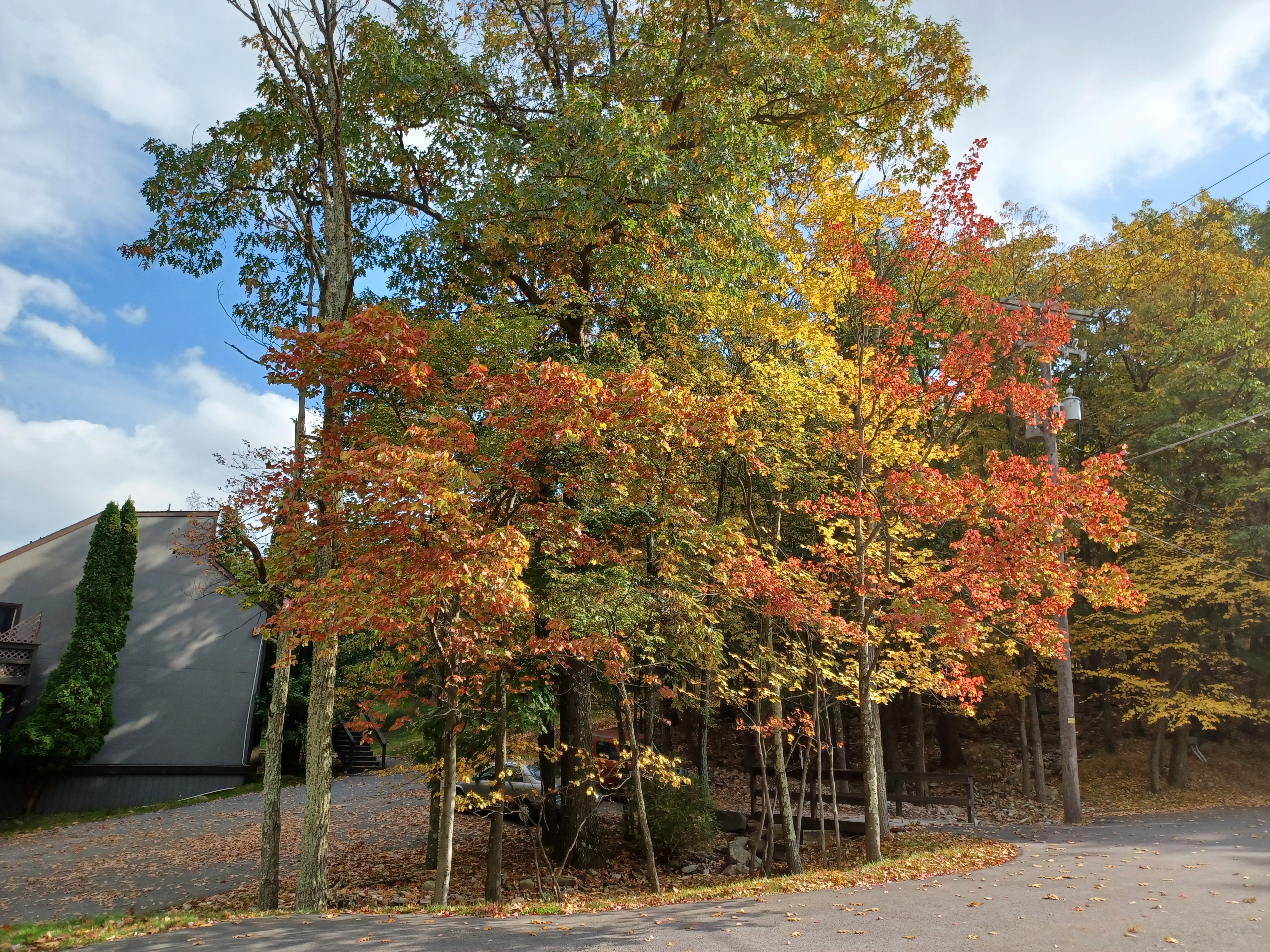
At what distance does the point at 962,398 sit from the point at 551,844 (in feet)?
30.9

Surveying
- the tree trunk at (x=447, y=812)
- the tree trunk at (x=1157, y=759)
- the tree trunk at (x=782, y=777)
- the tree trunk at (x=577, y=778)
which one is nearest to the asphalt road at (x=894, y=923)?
the tree trunk at (x=447, y=812)

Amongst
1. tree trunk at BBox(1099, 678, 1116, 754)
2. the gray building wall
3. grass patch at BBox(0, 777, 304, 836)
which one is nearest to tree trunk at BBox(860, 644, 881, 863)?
tree trunk at BBox(1099, 678, 1116, 754)

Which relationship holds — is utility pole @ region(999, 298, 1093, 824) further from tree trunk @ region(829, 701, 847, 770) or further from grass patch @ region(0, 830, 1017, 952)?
tree trunk @ region(829, 701, 847, 770)

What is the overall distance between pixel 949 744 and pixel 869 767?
1410 cm

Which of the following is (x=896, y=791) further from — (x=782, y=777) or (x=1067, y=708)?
(x=782, y=777)

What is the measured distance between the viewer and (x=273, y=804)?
9336 mm

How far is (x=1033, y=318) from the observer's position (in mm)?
10609

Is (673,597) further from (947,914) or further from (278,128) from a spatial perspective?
(278,128)

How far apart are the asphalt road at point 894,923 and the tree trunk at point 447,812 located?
88 cm

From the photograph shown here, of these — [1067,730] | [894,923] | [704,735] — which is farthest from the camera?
[1067,730]

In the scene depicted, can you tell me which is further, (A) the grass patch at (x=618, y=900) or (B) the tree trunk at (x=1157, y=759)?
(B) the tree trunk at (x=1157, y=759)

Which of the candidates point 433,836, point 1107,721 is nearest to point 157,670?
point 433,836

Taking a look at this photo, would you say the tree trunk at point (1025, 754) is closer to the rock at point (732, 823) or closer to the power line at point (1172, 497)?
the power line at point (1172, 497)

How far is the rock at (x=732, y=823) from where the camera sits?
14.5 m
